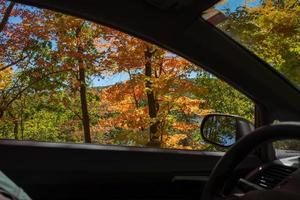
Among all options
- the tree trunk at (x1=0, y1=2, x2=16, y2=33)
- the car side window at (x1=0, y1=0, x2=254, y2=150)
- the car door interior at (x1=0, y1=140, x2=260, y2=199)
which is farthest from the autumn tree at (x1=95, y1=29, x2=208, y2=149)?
the car door interior at (x1=0, y1=140, x2=260, y2=199)

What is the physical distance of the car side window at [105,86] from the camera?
7219 millimetres

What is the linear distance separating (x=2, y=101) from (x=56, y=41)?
1.71 metres

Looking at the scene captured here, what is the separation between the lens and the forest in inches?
258

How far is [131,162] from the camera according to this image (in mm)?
2871

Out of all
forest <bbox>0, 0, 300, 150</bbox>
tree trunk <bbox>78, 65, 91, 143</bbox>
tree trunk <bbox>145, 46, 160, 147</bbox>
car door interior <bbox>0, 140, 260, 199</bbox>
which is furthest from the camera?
tree trunk <bbox>78, 65, 91, 143</bbox>

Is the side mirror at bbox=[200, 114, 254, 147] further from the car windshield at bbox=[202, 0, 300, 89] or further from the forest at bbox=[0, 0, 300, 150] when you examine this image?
the forest at bbox=[0, 0, 300, 150]

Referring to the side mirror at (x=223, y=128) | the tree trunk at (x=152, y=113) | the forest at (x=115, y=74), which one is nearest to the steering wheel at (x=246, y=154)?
the side mirror at (x=223, y=128)

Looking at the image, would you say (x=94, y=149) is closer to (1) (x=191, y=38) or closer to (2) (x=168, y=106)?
(1) (x=191, y=38)

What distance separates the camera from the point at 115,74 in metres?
7.55

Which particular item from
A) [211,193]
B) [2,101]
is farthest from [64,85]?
[211,193]

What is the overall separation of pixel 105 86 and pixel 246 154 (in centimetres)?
692

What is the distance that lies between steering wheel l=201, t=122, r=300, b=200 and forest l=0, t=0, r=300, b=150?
4882 millimetres

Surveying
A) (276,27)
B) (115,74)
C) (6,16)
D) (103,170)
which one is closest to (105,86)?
(115,74)

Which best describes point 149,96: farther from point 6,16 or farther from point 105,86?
point 6,16
